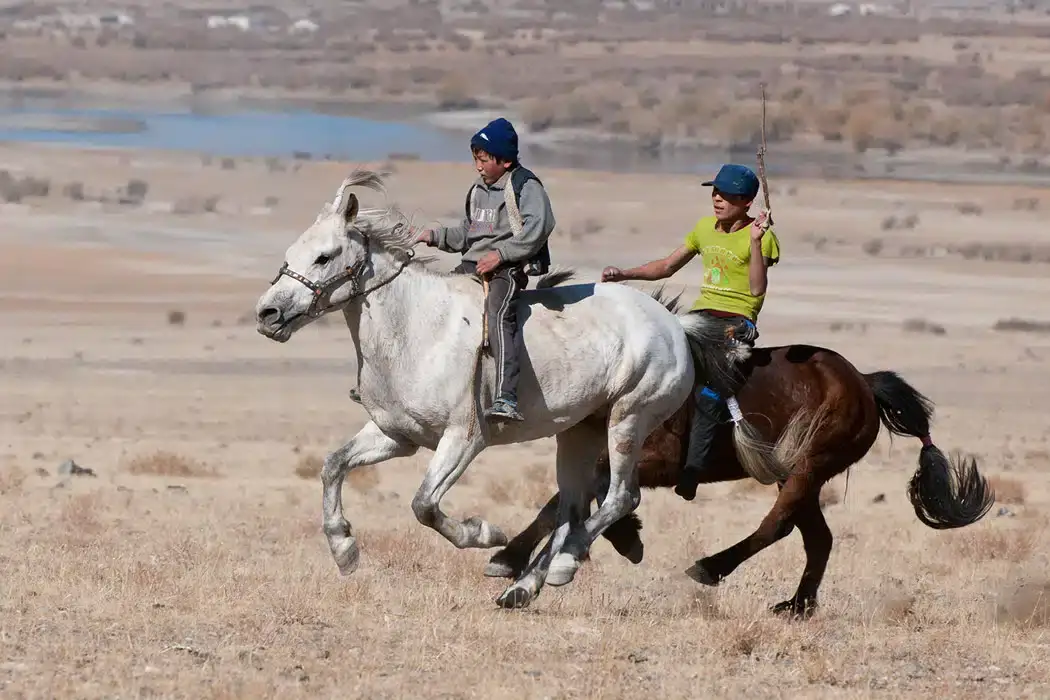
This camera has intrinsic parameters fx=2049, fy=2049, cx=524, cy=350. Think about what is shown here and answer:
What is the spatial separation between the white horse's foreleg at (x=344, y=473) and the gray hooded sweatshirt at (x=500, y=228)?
0.93m

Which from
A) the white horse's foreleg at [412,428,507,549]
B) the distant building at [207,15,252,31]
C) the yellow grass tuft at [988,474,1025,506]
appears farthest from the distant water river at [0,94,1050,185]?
the distant building at [207,15,252,31]

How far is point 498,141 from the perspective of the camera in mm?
9328

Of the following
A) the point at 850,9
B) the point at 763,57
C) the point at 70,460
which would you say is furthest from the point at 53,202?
the point at 850,9

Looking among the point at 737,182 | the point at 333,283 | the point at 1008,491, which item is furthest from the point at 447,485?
the point at 1008,491

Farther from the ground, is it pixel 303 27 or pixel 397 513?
pixel 397 513

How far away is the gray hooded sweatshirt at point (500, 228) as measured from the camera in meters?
9.16

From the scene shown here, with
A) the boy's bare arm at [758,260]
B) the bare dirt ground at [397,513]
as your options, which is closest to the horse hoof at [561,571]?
the bare dirt ground at [397,513]

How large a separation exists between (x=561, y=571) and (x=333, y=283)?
1.71 m

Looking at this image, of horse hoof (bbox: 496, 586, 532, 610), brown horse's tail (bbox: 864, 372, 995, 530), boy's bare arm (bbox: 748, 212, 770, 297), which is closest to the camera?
horse hoof (bbox: 496, 586, 532, 610)

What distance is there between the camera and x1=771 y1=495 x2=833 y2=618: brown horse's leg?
10.4 m

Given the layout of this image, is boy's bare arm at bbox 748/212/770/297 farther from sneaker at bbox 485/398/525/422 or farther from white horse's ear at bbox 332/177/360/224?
white horse's ear at bbox 332/177/360/224

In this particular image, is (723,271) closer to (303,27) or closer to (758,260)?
(758,260)

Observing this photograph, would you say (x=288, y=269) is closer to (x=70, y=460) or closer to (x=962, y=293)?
(x=70, y=460)

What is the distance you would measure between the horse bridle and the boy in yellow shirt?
147 cm
